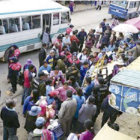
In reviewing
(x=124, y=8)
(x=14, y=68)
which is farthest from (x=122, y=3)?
(x=14, y=68)

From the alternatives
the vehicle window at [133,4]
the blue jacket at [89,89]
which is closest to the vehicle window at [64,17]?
Answer: the blue jacket at [89,89]

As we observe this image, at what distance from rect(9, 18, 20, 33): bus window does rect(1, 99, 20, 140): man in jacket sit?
5.91m

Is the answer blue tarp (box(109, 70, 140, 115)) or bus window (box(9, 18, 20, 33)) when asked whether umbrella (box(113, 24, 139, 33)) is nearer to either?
bus window (box(9, 18, 20, 33))

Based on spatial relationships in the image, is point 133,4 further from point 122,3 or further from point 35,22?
point 35,22

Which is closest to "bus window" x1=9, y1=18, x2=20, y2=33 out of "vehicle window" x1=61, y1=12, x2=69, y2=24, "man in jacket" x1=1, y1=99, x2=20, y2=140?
"vehicle window" x1=61, y1=12, x2=69, y2=24

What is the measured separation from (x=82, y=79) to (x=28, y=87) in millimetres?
2111

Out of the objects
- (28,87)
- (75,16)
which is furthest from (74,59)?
(75,16)

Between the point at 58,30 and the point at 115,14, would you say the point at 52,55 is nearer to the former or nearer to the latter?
the point at 58,30

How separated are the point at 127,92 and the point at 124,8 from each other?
1794cm

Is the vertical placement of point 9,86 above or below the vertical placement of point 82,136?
below

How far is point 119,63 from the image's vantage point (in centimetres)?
911

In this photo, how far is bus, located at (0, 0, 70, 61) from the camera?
10.7 m

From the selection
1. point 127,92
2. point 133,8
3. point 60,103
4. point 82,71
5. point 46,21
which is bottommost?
point 60,103

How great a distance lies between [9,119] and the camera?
5645 mm
